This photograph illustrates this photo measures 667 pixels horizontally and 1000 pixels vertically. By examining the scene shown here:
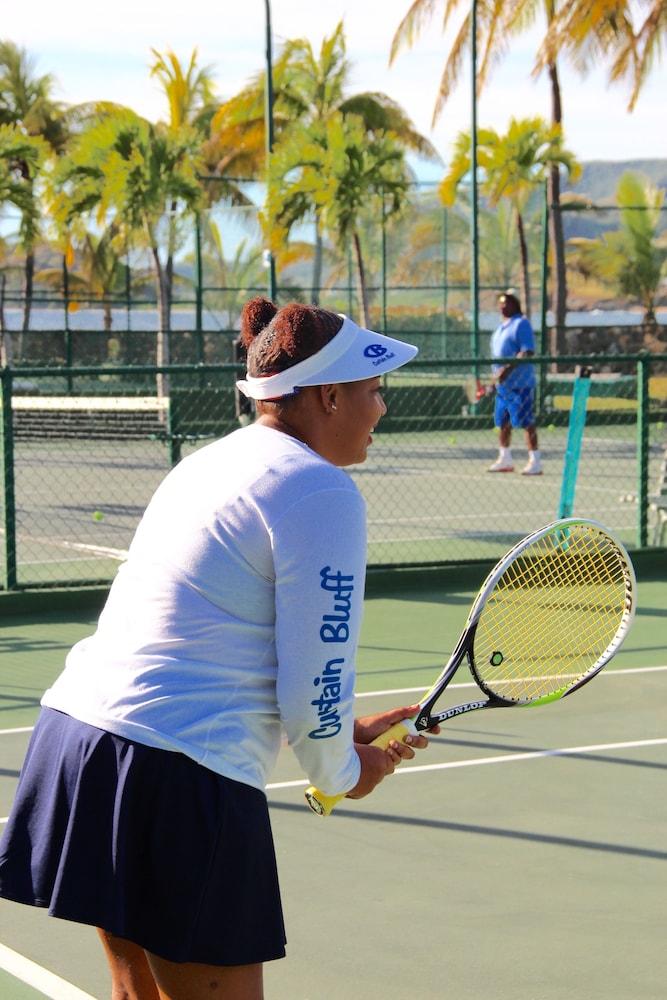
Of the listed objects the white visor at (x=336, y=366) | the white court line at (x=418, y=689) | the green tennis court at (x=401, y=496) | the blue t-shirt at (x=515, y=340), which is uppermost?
the white visor at (x=336, y=366)

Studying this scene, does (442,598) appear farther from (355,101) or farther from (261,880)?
(355,101)

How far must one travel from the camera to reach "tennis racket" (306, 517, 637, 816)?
368 cm

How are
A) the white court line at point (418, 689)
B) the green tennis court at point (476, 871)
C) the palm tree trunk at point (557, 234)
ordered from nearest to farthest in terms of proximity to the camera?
1. the green tennis court at point (476, 871)
2. the white court line at point (418, 689)
3. the palm tree trunk at point (557, 234)

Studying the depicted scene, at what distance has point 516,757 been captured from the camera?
6434 mm

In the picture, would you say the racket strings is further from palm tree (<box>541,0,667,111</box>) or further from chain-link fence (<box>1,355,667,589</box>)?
Result: palm tree (<box>541,0,667,111</box>)

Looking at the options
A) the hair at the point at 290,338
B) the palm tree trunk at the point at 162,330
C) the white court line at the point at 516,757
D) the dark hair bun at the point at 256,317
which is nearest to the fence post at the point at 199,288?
the palm tree trunk at the point at 162,330

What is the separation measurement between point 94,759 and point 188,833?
20 centimetres

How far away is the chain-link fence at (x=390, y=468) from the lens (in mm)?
11109

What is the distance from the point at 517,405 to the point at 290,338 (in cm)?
1350

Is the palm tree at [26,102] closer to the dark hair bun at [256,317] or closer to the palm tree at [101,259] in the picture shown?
the palm tree at [101,259]

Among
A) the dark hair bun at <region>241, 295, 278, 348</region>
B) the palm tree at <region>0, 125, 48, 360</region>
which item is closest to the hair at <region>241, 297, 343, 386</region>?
the dark hair bun at <region>241, 295, 278, 348</region>

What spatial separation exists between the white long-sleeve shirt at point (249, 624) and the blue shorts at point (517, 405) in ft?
43.4

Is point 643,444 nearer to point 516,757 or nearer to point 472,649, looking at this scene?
point 516,757

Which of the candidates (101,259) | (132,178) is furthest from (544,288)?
(101,259)
